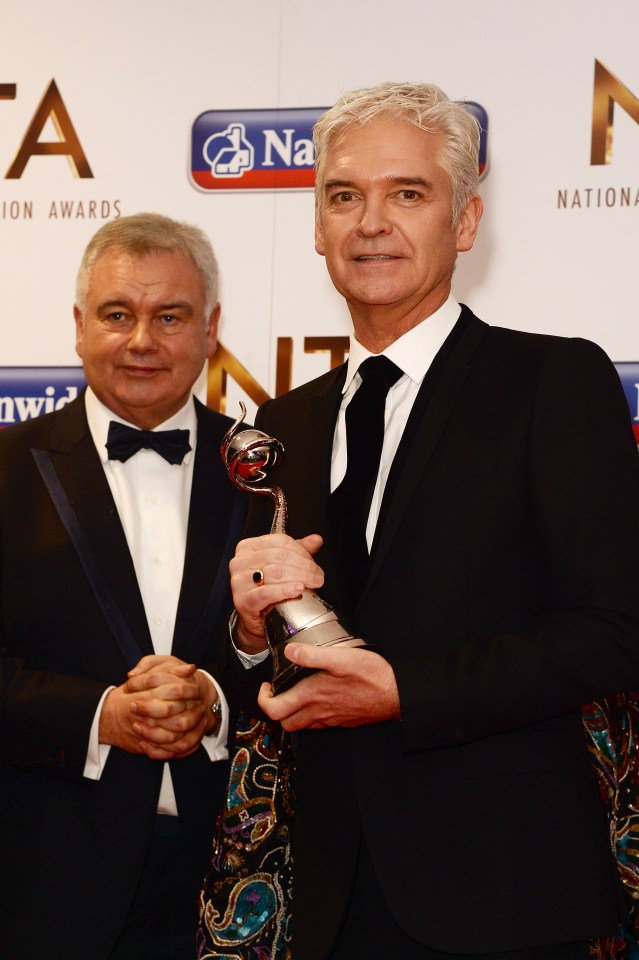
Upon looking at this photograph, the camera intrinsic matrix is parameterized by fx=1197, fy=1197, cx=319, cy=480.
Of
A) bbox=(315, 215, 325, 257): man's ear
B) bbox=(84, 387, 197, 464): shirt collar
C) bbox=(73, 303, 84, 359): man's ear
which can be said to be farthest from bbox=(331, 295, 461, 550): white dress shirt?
→ bbox=(73, 303, 84, 359): man's ear

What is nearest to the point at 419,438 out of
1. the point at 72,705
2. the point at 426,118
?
the point at 426,118

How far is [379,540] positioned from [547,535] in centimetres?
24

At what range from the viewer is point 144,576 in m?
2.62

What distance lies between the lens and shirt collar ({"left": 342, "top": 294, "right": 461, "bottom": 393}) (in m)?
1.96

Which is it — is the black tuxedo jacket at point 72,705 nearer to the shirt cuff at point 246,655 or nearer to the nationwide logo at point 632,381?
the shirt cuff at point 246,655

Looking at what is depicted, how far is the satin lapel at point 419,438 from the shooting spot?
175 centimetres

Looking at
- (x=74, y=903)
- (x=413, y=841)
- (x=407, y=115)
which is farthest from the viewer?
(x=74, y=903)

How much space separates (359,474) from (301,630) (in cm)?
31

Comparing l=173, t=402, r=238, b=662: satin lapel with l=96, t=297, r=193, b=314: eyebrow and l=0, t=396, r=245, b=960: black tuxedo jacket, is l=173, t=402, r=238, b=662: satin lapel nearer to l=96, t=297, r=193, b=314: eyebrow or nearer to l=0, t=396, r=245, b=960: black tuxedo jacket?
l=0, t=396, r=245, b=960: black tuxedo jacket

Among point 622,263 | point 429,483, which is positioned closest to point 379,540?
point 429,483

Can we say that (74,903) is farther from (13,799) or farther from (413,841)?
(413,841)

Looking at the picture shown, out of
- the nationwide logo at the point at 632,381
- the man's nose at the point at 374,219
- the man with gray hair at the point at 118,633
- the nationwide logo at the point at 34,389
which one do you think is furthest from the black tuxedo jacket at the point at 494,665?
the nationwide logo at the point at 34,389

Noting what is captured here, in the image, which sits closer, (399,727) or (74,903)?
(399,727)

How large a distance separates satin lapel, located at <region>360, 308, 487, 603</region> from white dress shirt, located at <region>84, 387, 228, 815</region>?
0.83 meters
